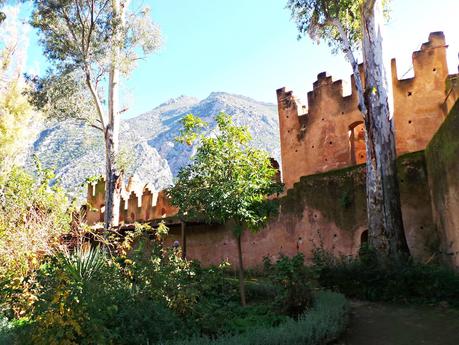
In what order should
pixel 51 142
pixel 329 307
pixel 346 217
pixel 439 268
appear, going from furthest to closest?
1. pixel 51 142
2. pixel 346 217
3. pixel 439 268
4. pixel 329 307

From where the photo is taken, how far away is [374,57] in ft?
39.5

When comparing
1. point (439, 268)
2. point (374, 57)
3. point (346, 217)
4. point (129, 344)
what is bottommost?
point (129, 344)

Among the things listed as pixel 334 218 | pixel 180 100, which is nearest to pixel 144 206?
pixel 334 218

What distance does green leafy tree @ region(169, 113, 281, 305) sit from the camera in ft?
31.0

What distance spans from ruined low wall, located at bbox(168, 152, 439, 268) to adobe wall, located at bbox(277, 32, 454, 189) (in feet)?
17.6

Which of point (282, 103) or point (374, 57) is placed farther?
point (282, 103)

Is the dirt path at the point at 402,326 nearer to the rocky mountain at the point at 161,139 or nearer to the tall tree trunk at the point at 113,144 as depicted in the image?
the tall tree trunk at the point at 113,144

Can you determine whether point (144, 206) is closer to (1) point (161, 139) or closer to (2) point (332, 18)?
(2) point (332, 18)

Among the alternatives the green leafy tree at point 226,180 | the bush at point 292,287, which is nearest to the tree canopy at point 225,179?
the green leafy tree at point 226,180

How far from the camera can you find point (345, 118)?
1917 cm

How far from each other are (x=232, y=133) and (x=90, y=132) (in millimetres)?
14794

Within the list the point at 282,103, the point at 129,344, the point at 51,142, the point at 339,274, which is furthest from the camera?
the point at 51,142

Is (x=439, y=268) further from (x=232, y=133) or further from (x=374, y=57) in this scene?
(x=374, y=57)

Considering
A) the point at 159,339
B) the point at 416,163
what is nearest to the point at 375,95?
the point at 416,163
